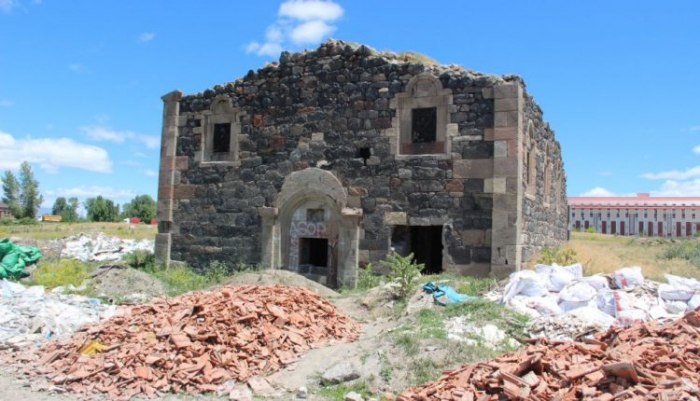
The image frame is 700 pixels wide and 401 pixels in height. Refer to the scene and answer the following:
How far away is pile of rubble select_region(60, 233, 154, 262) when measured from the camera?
63.7 ft

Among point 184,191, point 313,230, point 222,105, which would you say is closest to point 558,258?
point 313,230

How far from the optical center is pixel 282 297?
905 centimetres

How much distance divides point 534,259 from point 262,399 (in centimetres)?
795

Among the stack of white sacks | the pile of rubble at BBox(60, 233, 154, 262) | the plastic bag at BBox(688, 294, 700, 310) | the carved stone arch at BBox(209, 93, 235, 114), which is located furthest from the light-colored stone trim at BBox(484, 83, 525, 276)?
the pile of rubble at BBox(60, 233, 154, 262)

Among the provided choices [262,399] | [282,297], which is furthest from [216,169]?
[262,399]

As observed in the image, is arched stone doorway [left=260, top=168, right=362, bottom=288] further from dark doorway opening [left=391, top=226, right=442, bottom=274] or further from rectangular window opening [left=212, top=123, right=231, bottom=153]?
rectangular window opening [left=212, top=123, right=231, bottom=153]

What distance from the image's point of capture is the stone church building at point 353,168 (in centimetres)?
1191

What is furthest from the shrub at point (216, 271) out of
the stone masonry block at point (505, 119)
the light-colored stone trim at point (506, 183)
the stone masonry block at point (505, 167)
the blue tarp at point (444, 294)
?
the stone masonry block at point (505, 119)

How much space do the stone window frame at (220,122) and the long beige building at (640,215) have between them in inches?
1646

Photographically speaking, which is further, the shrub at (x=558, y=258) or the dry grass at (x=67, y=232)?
the dry grass at (x=67, y=232)

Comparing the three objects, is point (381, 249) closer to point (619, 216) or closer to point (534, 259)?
point (534, 259)

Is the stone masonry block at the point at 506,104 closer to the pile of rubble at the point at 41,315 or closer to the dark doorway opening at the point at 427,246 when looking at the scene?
the dark doorway opening at the point at 427,246

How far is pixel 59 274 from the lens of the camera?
1342 centimetres

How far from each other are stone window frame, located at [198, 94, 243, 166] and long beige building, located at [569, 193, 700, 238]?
41.8 m
